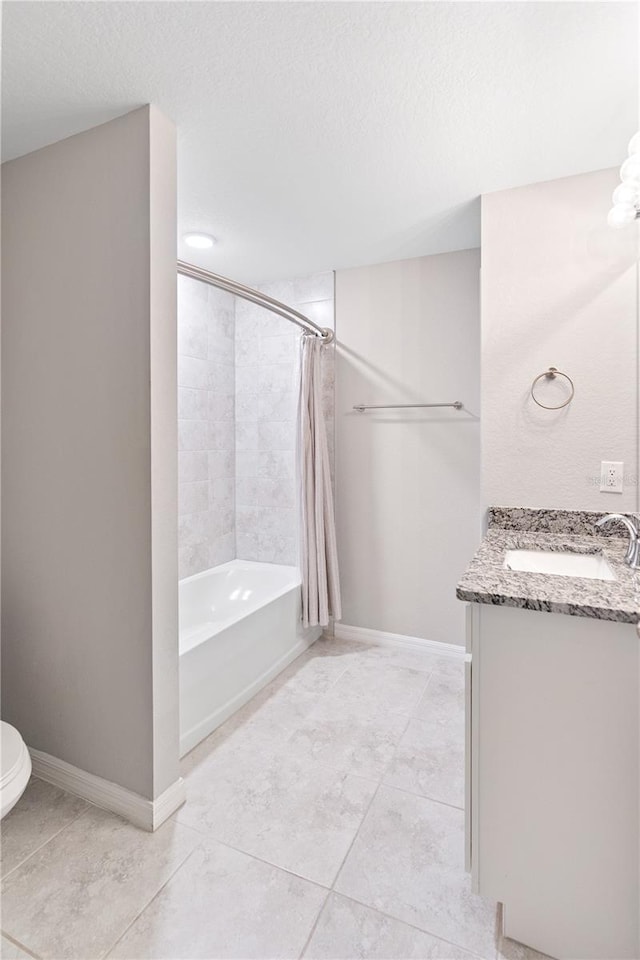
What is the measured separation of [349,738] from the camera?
2.13 metres

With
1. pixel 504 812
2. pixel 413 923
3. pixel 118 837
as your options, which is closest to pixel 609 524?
pixel 504 812

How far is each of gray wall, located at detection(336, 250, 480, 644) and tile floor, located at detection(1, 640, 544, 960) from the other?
0.92 metres

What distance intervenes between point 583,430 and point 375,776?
161 centimetres

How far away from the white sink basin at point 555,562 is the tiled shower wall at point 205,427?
2077 mm

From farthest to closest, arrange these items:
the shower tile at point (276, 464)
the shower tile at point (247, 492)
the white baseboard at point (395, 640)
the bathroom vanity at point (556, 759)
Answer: the shower tile at point (247, 492)
the shower tile at point (276, 464)
the white baseboard at point (395, 640)
the bathroom vanity at point (556, 759)

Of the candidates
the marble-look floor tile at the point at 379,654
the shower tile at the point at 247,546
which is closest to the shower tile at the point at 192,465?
the shower tile at the point at 247,546

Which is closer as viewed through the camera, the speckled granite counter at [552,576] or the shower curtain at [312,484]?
the speckled granite counter at [552,576]

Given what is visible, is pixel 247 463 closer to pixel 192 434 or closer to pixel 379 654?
pixel 192 434

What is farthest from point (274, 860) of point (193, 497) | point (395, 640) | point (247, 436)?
point (247, 436)

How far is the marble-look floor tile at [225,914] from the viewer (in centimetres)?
123

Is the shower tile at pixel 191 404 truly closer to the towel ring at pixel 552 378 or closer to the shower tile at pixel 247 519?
the shower tile at pixel 247 519

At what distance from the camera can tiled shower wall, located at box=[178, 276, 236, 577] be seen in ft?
10.1

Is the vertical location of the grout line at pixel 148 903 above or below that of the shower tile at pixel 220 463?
below

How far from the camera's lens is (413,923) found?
4.26 feet
